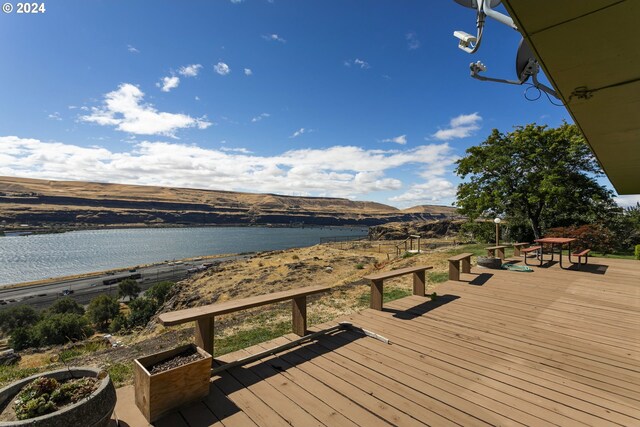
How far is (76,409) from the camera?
189cm

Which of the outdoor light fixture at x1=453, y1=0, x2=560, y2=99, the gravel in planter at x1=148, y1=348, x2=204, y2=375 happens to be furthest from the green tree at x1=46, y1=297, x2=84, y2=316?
the outdoor light fixture at x1=453, y1=0, x2=560, y2=99

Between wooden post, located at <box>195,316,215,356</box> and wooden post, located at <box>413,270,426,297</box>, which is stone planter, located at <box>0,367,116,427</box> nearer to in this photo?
wooden post, located at <box>195,316,215,356</box>

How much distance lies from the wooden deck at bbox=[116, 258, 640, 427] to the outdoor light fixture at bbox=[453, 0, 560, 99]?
3.72m

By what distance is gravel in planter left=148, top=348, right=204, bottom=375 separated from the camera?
273 centimetres

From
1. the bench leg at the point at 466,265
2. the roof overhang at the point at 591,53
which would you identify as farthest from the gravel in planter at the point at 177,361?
the bench leg at the point at 466,265

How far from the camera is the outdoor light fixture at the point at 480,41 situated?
181 inches

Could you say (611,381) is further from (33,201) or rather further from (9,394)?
(33,201)

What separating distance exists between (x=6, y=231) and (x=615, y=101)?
651ft

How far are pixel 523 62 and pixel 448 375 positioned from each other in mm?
5671

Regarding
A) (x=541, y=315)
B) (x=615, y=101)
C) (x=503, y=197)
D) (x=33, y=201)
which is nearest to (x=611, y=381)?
(x=541, y=315)

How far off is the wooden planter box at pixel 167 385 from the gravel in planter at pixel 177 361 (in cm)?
5

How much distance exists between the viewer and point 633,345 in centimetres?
415

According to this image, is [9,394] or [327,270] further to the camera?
[327,270]

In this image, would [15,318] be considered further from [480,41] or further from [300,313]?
[480,41]
